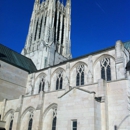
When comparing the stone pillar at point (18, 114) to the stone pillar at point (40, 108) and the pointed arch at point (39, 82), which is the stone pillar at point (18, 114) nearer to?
the stone pillar at point (40, 108)

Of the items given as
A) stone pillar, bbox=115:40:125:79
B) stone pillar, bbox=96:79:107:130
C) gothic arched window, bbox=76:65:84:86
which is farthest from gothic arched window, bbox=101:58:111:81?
stone pillar, bbox=96:79:107:130

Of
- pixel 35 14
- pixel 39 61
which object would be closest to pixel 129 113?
pixel 39 61

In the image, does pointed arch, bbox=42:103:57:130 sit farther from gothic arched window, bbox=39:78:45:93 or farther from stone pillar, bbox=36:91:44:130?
gothic arched window, bbox=39:78:45:93

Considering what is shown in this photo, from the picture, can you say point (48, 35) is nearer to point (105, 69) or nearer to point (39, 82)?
point (39, 82)

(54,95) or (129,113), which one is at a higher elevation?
(54,95)

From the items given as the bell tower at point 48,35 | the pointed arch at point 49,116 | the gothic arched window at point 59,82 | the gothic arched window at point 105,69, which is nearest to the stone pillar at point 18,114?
the pointed arch at point 49,116

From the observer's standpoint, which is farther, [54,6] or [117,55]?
[54,6]

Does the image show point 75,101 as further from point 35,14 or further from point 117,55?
point 35,14

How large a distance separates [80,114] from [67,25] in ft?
128

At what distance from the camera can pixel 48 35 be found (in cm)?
4153

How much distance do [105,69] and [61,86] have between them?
7735 mm

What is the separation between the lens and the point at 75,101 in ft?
48.2

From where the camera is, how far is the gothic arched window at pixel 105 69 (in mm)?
22344

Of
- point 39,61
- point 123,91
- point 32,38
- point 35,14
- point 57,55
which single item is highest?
point 35,14
